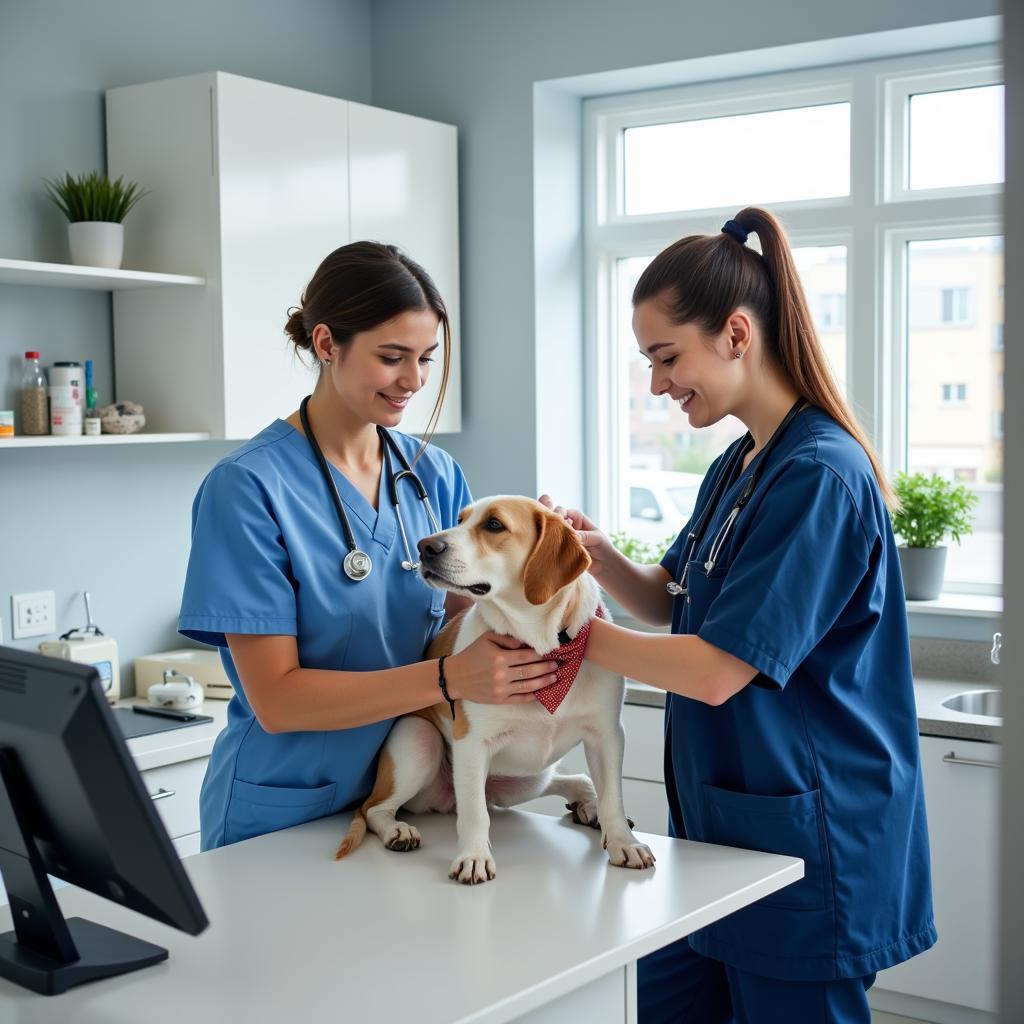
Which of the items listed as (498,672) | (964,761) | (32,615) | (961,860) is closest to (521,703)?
(498,672)

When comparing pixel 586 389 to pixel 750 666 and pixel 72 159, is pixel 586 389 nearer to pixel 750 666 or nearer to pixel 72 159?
pixel 72 159

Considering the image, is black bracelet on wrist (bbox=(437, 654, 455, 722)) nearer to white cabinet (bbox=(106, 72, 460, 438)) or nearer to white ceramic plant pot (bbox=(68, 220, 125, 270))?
white cabinet (bbox=(106, 72, 460, 438))

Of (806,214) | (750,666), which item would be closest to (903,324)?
(806,214)

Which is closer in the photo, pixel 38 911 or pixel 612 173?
pixel 38 911

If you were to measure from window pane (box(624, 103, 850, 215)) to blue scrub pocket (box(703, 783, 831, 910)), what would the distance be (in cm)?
240

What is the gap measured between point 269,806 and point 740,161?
2665 mm

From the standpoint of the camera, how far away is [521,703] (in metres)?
1.58

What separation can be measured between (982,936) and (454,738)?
1782mm

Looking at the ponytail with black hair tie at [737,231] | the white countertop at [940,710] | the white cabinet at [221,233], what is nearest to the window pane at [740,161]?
the white cabinet at [221,233]

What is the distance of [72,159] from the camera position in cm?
302

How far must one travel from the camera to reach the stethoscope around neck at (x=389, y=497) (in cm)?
173

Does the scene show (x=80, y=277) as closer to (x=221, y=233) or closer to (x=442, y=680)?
(x=221, y=233)

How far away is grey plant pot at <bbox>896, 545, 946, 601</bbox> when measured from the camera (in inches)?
129

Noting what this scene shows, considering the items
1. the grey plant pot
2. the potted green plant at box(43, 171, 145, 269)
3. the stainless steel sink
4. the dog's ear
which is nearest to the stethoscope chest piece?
the dog's ear
